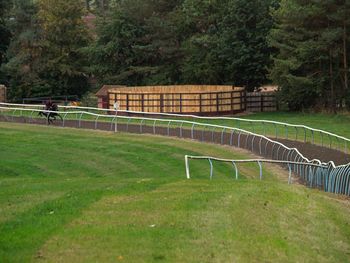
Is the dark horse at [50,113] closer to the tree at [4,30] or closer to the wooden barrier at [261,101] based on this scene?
the wooden barrier at [261,101]

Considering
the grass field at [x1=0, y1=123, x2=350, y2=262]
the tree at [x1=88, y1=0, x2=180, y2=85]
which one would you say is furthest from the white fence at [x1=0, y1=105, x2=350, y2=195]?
the tree at [x1=88, y1=0, x2=180, y2=85]

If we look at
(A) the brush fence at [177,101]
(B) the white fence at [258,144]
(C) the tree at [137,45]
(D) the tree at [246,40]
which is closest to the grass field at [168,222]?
(B) the white fence at [258,144]

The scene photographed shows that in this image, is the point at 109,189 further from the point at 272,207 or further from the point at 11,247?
the point at 11,247

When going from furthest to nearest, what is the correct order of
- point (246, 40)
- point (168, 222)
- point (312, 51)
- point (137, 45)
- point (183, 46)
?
1. point (137, 45)
2. point (183, 46)
3. point (246, 40)
4. point (312, 51)
5. point (168, 222)

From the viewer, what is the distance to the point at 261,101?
2023 inches

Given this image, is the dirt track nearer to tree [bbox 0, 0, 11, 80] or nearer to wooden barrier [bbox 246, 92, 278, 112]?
wooden barrier [bbox 246, 92, 278, 112]

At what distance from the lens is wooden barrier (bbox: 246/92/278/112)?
50906mm

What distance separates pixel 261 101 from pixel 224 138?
2113cm

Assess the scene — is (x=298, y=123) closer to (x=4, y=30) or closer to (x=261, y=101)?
(x=261, y=101)

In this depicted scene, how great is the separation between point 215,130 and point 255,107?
17386 mm

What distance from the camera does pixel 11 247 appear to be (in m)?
8.46

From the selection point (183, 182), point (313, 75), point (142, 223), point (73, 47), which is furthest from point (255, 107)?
point (142, 223)

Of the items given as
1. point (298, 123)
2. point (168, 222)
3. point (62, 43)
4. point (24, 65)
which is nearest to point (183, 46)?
point (62, 43)

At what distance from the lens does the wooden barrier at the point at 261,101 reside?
2004 inches
